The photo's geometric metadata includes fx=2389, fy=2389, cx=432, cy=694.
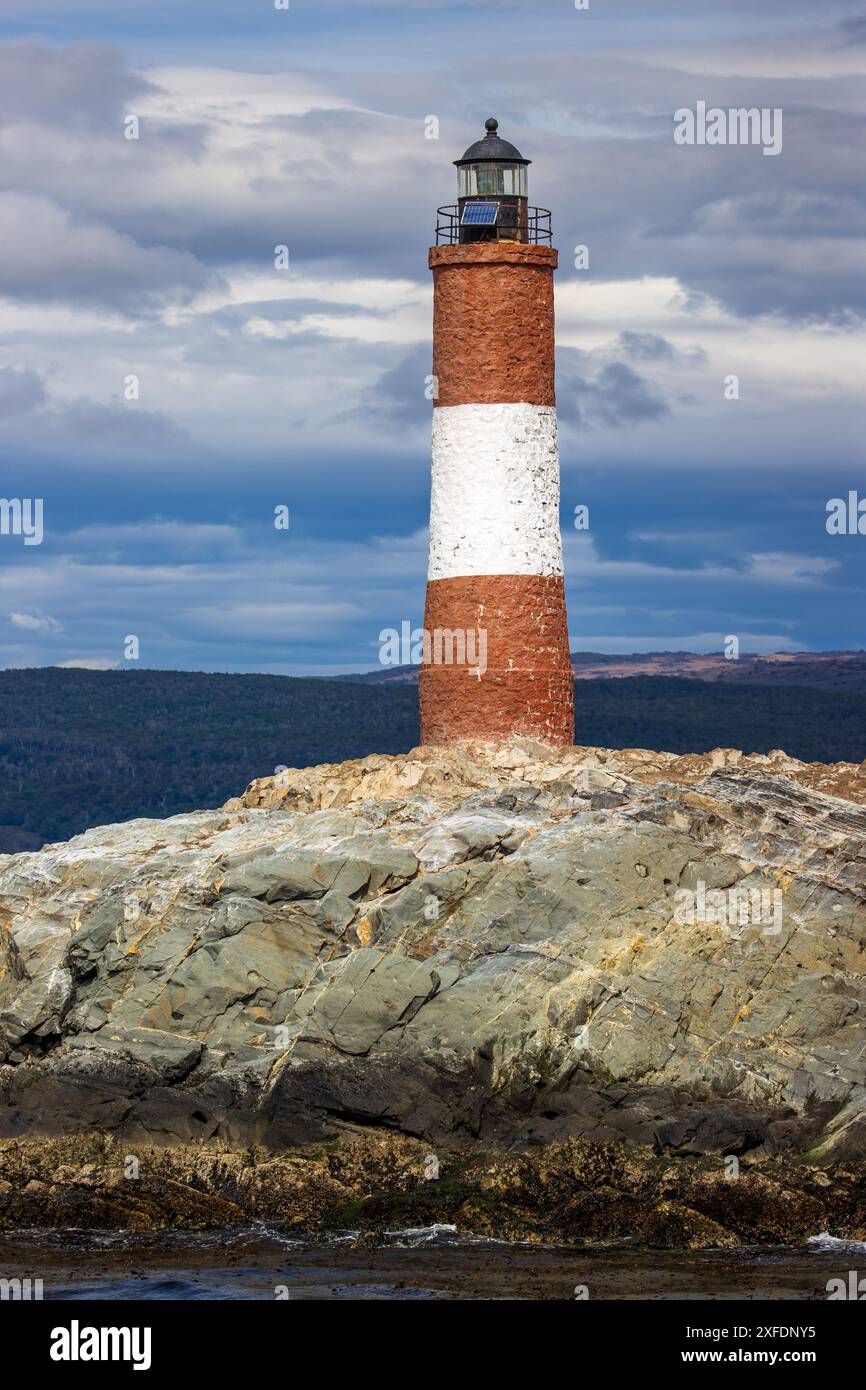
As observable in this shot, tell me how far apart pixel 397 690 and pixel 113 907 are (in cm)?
9193

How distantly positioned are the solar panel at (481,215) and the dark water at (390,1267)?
1893 cm

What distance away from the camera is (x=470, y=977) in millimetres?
34125

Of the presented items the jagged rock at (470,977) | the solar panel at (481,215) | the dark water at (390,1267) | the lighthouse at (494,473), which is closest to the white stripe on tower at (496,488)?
the lighthouse at (494,473)

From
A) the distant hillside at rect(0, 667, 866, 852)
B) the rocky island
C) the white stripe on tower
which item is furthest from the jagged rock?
the distant hillside at rect(0, 667, 866, 852)

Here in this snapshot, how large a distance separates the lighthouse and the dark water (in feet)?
44.1

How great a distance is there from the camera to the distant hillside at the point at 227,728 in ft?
361

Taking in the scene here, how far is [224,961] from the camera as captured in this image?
3500 centimetres

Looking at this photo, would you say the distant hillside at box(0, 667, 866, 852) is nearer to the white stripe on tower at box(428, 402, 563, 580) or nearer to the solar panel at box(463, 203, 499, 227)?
the white stripe on tower at box(428, 402, 563, 580)

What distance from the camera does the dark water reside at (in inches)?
1124

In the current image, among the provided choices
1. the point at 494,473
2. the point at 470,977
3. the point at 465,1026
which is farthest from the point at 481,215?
the point at 465,1026

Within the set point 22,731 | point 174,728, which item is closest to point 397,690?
point 174,728
